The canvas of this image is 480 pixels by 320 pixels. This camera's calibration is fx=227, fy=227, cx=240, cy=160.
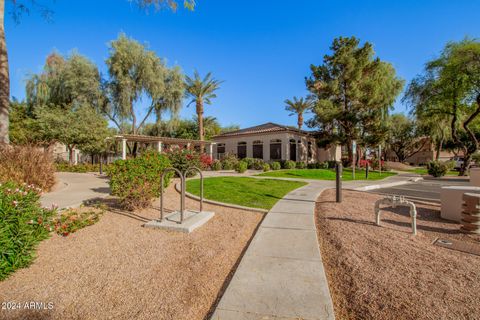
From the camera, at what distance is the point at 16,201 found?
9.71ft

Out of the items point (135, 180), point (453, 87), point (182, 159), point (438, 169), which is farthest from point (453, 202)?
point (453, 87)

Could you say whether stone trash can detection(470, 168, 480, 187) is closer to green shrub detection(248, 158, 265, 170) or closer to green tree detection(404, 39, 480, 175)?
green tree detection(404, 39, 480, 175)

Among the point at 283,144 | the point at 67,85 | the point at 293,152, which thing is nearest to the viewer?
the point at 67,85

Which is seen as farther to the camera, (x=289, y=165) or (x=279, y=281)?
(x=289, y=165)

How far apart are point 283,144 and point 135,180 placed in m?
19.7

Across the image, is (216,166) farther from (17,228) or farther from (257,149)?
(17,228)

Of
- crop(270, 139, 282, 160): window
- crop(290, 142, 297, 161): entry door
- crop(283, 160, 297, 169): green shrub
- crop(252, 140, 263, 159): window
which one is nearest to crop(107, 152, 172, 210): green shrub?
crop(283, 160, 297, 169): green shrub

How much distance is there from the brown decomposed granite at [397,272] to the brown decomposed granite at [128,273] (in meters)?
1.43

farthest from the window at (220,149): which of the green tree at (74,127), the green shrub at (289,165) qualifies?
the green tree at (74,127)

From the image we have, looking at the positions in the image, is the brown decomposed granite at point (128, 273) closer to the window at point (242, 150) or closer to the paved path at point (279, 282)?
the paved path at point (279, 282)

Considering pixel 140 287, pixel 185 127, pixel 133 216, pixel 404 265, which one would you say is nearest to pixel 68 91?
pixel 185 127

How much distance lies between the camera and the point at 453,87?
17.5 m

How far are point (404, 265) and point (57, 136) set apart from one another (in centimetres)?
2512

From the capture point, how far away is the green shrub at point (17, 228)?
2.68 metres
